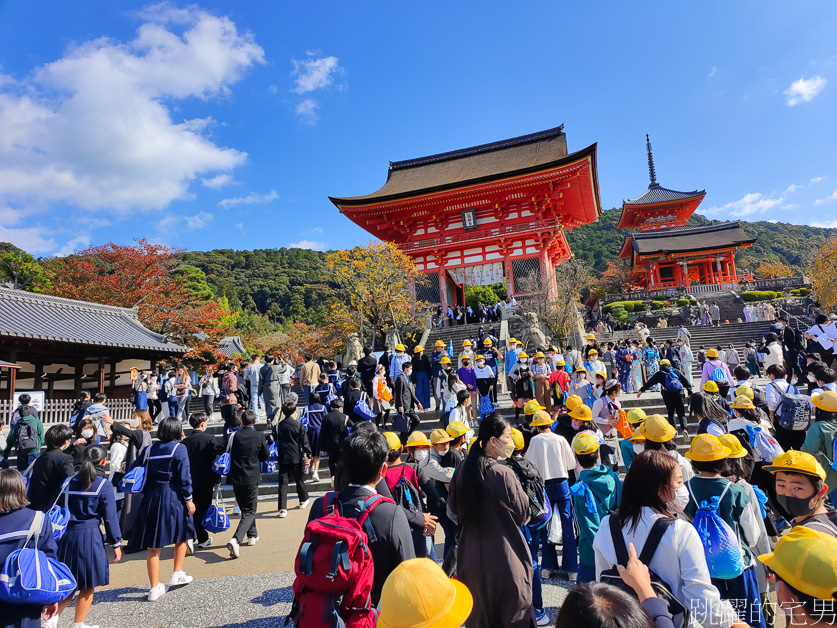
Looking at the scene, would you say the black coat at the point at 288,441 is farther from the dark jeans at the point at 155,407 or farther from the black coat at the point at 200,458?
the dark jeans at the point at 155,407

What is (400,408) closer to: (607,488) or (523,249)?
(607,488)

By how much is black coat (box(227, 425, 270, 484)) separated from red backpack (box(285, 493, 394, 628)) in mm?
3147

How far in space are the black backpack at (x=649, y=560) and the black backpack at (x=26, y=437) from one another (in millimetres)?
7860

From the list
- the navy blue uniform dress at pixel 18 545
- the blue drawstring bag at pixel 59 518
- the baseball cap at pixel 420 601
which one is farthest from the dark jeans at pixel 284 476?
the baseball cap at pixel 420 601

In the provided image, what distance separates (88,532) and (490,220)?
68.0 ft

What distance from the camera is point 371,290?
17234mm

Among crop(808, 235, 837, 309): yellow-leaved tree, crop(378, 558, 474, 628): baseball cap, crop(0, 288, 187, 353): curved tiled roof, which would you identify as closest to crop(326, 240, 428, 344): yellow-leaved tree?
crop(0, 288, 187, 353): curved tiled roof

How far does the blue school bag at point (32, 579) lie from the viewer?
8.23 ft

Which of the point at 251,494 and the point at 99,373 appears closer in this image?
the point at 251,494

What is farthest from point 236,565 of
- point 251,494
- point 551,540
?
point 551,540

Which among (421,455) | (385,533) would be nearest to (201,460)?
(421,455)

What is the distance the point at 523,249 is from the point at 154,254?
1746 cm

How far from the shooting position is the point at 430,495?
3.59 m

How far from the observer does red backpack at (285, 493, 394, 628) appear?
6.58 ft
